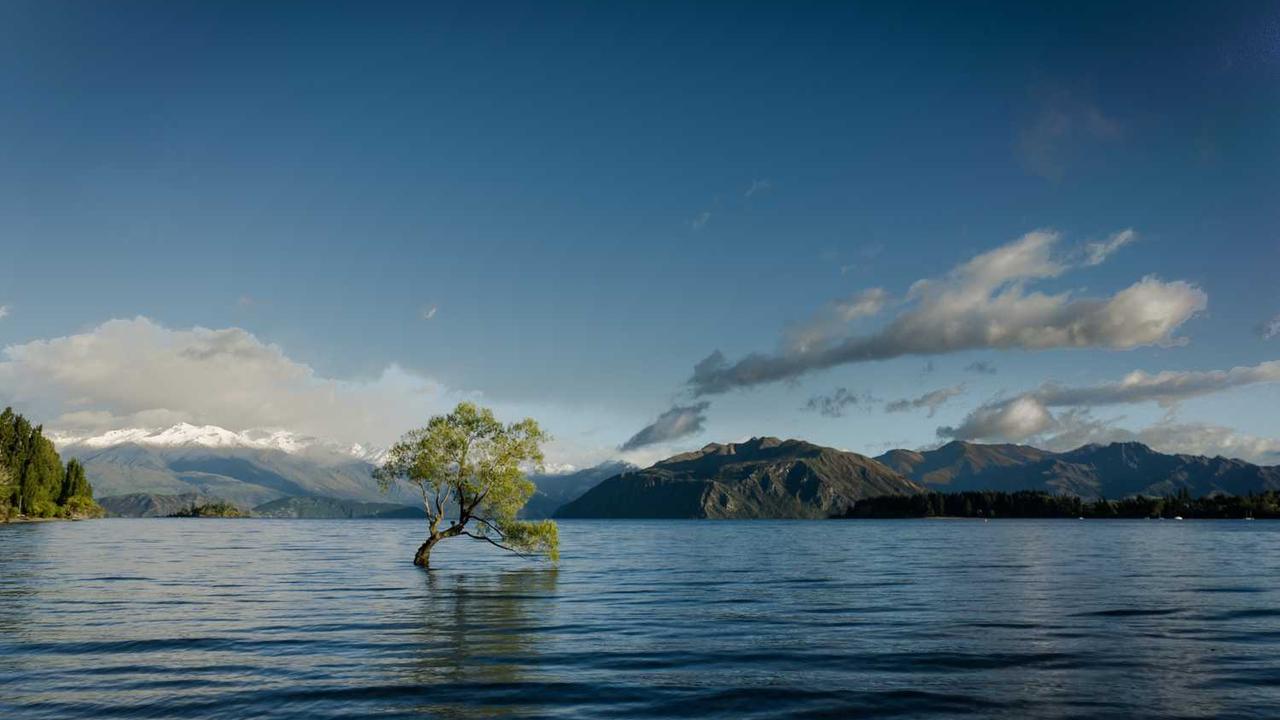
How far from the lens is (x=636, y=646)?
3838 centimetres

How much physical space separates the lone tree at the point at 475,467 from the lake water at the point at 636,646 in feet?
19.4

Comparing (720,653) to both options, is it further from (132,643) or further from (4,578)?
(4,578)

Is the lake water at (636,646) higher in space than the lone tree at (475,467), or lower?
lower

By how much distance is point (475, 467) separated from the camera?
79375mm

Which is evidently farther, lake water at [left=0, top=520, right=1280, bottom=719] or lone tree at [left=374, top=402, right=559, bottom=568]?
lone tree at [left=374, top=402, right=559, bottom=568]

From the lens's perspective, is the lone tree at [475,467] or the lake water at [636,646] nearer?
the lake water at [636,646]

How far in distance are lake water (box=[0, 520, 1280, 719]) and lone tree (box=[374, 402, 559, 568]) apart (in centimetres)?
591

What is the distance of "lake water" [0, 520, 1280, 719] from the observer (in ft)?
89.8

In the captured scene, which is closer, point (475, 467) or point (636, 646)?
point (636, 646)

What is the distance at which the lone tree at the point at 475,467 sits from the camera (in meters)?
78.7

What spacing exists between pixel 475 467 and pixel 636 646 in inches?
1739

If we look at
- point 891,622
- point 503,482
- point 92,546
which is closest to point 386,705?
point 891,622

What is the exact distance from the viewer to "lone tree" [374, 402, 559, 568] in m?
78.7

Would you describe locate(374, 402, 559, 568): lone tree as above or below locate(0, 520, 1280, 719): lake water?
above
